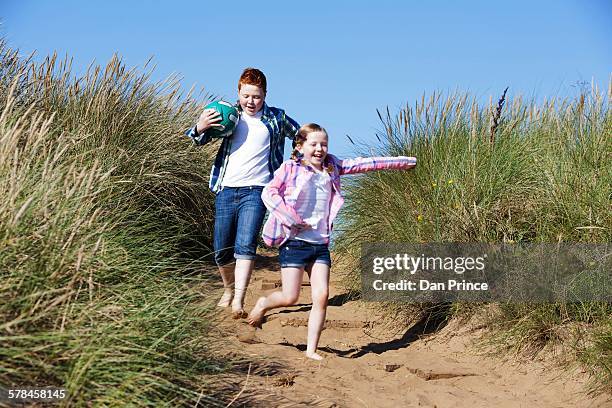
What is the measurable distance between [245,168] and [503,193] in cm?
210

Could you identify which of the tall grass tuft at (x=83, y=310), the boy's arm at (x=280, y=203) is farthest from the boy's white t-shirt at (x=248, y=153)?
the tall grass tuft at (x=83, y=310)

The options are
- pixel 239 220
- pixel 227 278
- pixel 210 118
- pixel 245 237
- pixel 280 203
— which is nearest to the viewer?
pixel 280 203

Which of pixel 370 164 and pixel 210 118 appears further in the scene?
pixel 210 118

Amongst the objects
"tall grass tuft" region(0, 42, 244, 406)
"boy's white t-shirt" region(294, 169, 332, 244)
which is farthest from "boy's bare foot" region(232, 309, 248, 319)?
"tall grass tuft" region(0, 42, 244, 406)

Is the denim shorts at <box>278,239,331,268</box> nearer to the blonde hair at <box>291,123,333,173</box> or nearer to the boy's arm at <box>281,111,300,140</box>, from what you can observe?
the blonde hair at <box>291,123,333,173</box>

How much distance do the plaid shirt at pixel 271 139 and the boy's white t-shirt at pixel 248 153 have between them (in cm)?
5

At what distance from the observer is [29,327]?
3.04 m

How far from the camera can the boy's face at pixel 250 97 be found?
563 centimetres

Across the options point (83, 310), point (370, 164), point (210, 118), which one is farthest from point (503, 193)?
point (83, 310)

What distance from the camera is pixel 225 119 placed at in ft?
18.2

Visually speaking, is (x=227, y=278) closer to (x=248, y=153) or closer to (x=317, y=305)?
(x=248, y=153)

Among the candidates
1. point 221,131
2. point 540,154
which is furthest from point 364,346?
point 540,154

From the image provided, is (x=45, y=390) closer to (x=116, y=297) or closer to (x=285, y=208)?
(x=116, y=297)

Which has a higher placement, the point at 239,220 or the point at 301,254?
the point at 239,220
